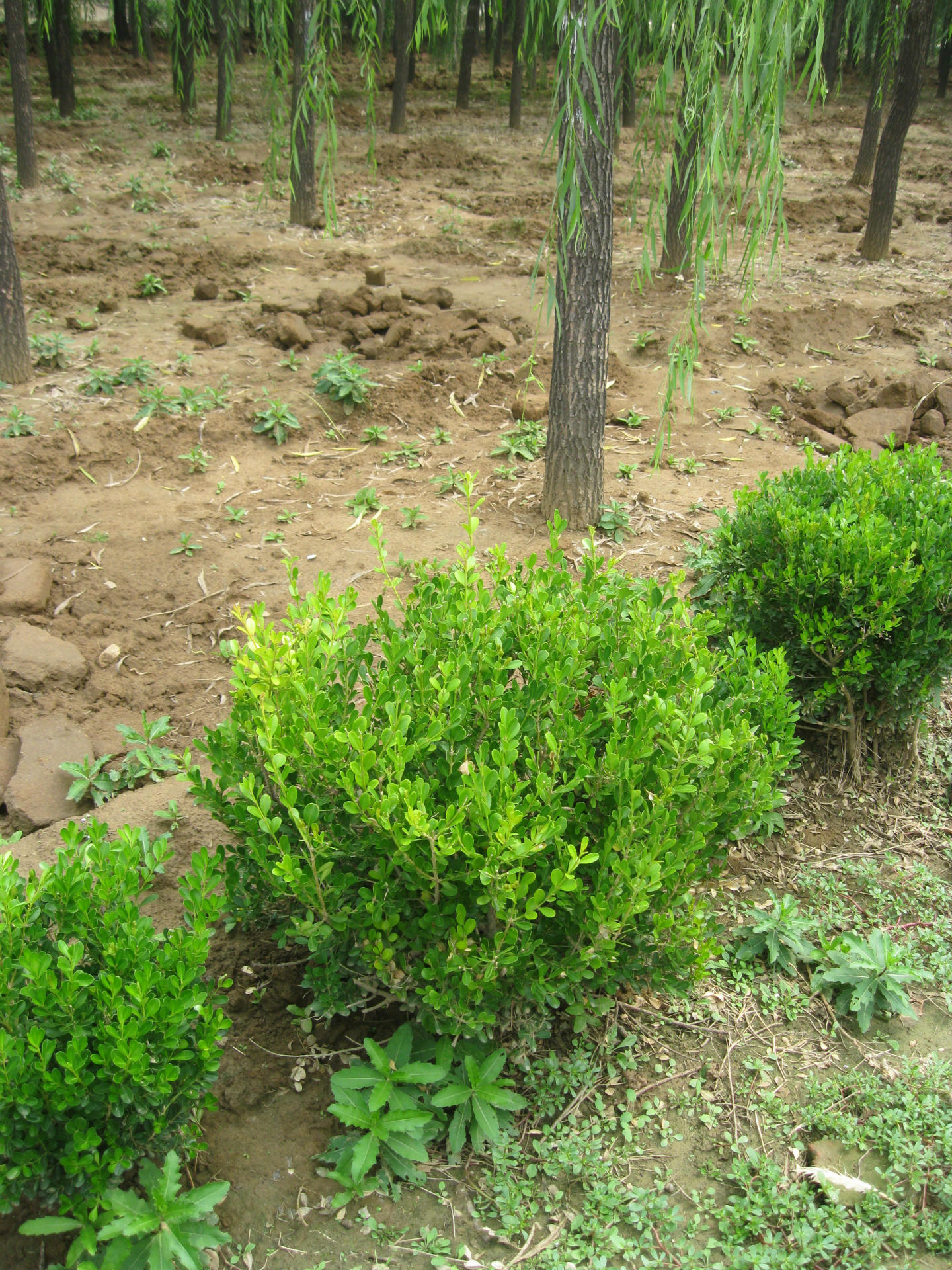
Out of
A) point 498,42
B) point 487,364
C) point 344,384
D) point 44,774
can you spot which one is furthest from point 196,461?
point 498,42

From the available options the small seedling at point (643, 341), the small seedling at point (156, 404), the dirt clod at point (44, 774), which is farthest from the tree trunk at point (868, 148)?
the dirt clod at point (44, 774)

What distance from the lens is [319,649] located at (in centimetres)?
249

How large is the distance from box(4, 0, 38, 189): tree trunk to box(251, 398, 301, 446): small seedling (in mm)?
7012

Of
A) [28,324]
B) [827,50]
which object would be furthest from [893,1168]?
[827,50]

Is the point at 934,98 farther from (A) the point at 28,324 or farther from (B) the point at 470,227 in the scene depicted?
(A) the point at 28,324

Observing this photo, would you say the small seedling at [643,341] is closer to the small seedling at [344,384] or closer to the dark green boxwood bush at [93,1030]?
the small seedling at [344,384]

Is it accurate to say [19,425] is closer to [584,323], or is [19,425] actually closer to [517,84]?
[584,323]

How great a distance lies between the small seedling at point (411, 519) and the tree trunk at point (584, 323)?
0.67m

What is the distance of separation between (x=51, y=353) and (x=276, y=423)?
1.97m

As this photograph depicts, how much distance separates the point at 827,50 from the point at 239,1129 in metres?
23.9

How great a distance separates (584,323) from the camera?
4.46 meters

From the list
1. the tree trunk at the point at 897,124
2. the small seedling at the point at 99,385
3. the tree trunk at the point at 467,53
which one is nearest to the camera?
the small seedling at the point at 99,385

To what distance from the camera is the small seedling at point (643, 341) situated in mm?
7082

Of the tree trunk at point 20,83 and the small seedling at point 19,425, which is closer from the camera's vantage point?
the small seedling at point 19,425
